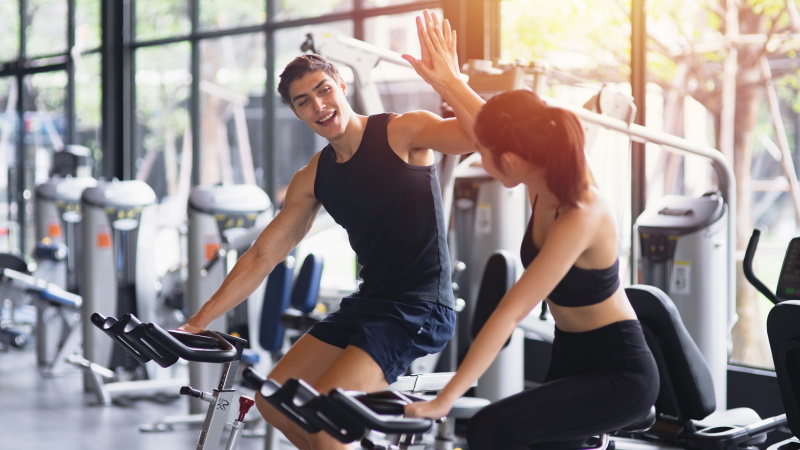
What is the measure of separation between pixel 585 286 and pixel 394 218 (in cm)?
58

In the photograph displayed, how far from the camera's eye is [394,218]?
255cm

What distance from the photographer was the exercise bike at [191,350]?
90.9 inches

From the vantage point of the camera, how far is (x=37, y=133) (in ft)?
32.0

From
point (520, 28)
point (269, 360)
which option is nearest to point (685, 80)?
point (520, 28)

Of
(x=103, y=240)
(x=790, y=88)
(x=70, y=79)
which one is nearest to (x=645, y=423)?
(x=790, y=88)

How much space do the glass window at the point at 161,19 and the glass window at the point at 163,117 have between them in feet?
0.35

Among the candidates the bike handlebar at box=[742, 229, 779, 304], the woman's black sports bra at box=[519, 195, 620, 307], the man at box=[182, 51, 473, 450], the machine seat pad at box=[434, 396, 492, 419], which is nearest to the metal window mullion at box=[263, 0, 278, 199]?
the machine seat pad at box=[434, 396, 492, 419]

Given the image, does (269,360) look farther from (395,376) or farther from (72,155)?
(72,155)

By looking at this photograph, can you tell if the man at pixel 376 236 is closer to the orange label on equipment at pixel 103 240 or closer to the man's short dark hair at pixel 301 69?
the man's short dark hair at pixel 301 69

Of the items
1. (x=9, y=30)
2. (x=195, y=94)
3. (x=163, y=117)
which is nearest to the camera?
(x=195, y=94)

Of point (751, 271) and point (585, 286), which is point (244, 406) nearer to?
point (585, 286)

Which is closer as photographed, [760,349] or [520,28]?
[760,349]

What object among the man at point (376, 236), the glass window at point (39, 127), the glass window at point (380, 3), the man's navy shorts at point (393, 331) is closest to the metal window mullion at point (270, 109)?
the glass window at point (380, 3)

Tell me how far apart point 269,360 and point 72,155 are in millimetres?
3259
